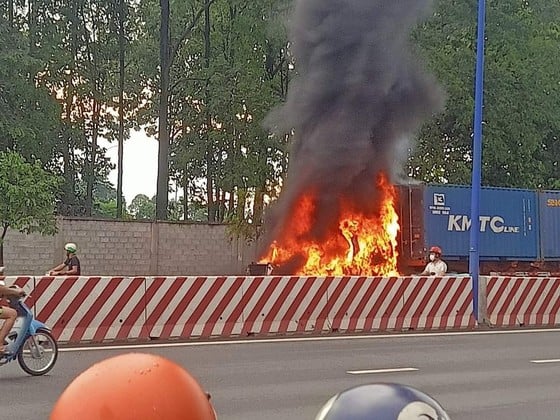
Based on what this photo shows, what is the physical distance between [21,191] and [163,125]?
11032mm

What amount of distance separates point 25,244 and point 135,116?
12.4m

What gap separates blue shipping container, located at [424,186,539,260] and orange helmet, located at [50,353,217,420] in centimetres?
2432

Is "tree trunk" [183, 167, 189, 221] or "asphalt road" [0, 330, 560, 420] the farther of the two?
"tree trunk" [183, 167, 189, 221]

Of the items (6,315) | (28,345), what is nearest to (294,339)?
(28,345)

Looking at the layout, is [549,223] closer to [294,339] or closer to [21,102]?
[294,339]

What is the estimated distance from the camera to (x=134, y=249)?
34.2 m

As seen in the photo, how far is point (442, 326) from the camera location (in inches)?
682

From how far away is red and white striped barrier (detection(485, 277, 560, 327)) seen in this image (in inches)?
720

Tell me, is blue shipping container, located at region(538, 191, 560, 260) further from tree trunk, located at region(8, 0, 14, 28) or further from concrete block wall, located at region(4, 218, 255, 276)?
tree trunk, located at region(8, 0, 14, 28)

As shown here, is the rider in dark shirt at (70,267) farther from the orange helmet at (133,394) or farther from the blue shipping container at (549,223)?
the blue shipping container at (549,223)

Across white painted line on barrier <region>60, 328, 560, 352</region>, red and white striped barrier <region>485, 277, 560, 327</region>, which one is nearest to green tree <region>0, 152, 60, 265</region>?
white painted line on barrier <region>60, 328, 560, 352</region>

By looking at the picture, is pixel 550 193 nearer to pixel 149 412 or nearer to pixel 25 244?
pixel 25 244

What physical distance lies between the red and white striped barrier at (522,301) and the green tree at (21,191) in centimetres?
1249

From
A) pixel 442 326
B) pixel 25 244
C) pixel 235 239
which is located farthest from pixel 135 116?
pixel 442 326
